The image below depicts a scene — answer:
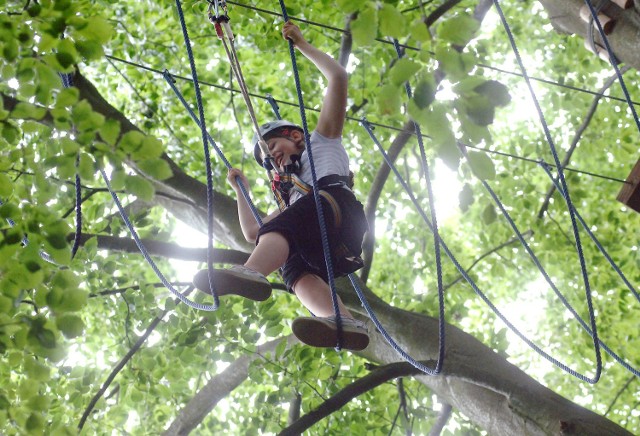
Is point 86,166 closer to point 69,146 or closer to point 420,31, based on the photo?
point 69,146

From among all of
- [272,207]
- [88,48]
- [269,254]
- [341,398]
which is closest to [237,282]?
[269,254]

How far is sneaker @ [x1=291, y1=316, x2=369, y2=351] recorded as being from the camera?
2436 millimetres

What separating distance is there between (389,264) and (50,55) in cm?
586

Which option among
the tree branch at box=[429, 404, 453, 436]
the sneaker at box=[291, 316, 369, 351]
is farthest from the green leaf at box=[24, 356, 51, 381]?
the tree branch at box=[429, 404, 453, 436]

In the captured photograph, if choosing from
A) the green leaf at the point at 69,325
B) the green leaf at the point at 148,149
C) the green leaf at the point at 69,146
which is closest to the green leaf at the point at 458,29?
the green leaf at the point at 148,149

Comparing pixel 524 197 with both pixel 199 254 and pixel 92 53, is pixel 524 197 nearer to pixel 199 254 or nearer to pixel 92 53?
pixel 199 254

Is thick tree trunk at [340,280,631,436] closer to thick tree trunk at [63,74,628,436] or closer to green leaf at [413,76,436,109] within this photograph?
thick tree trunk at [63,74,628,436]

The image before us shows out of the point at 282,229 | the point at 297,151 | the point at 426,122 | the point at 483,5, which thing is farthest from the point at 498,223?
the point at 426,122

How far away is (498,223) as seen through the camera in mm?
5906

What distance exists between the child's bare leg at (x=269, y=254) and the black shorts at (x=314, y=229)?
0.03 metres

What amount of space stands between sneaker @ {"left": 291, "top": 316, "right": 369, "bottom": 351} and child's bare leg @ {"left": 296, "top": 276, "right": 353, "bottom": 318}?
5.0 inches

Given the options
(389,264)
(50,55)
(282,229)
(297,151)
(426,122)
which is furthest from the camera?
(389,264)

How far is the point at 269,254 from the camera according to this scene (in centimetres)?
263

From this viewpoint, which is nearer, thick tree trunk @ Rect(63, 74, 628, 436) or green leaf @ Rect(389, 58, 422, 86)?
green leaf @ Rect(389, 58, 422, 86)
